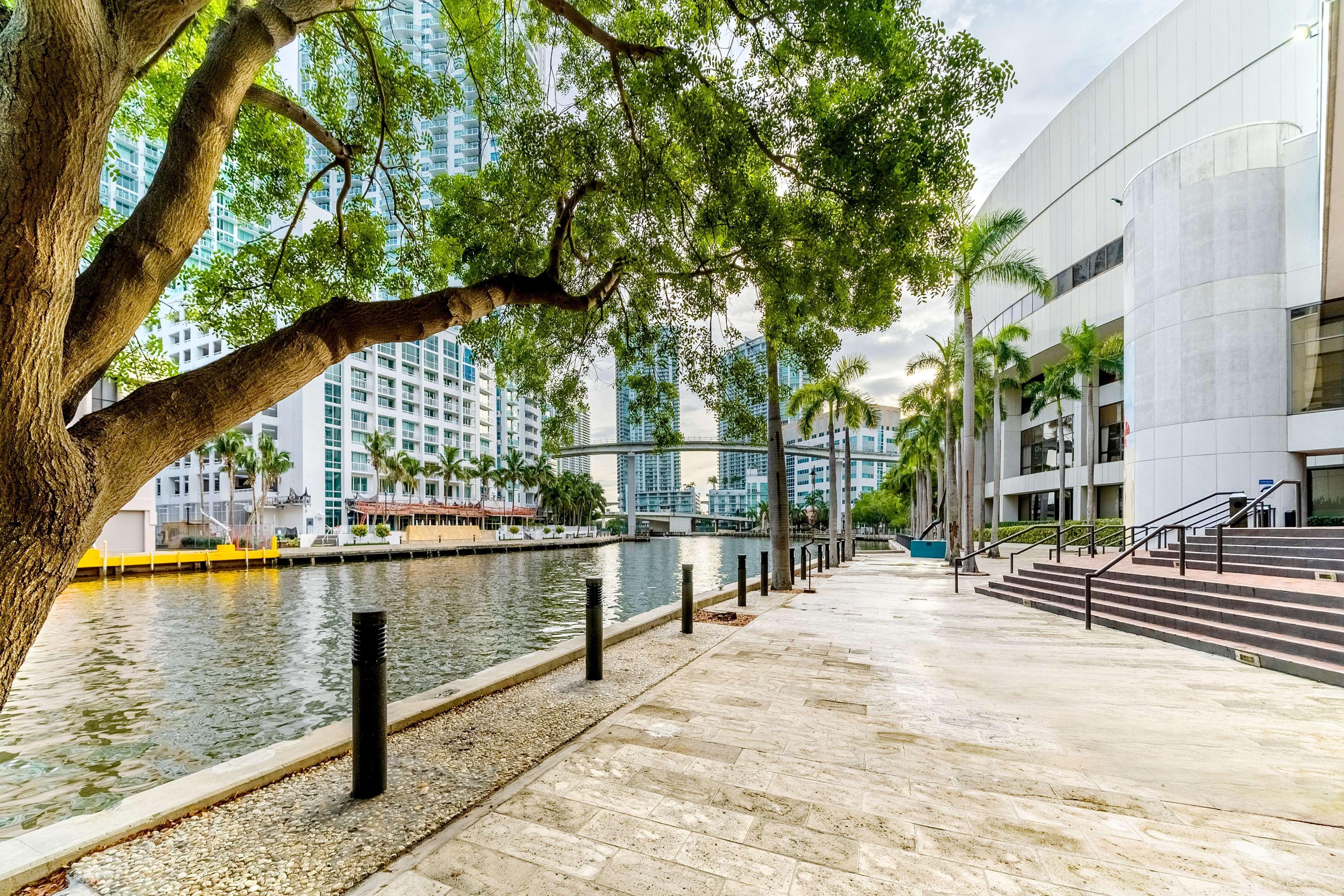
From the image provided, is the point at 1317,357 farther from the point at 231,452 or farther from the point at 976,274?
the point at 231,452

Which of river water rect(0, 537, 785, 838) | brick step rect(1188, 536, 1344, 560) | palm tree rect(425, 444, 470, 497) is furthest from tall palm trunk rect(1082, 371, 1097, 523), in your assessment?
palm tree rect(425, 444, 470, 497)

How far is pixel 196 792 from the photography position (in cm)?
400

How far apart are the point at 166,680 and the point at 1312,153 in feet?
120

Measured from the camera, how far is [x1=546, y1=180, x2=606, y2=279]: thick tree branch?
247 inches

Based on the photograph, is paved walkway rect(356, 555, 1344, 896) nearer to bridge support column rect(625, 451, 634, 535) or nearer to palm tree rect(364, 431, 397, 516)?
palm tree rect(364, 431, 397, 516)

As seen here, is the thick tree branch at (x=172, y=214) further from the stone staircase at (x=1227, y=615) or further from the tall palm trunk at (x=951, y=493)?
the tall palm trunk at (x=951, y=493)

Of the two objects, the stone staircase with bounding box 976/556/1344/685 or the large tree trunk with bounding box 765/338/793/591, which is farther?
the large tree trunk with bounding box 765/338/793/591

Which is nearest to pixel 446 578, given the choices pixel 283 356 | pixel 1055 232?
pixel 283 356

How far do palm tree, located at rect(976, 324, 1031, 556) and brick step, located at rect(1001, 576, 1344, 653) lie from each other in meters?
15.1

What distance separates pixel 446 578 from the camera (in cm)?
3155

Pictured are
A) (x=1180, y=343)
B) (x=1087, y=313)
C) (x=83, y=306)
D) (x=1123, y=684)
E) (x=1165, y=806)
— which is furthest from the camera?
(x=1087, y=313)

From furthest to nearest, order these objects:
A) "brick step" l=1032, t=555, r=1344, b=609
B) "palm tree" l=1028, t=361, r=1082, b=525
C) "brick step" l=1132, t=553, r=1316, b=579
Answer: "palm tree" l=1028, t=361, r=1082, b=525 → "brick step" l=1132, t=553, r=1316, b=579 → "brick step" l=1032, t=555, r=1344, b=609

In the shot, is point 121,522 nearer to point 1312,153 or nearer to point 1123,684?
point 1123,684

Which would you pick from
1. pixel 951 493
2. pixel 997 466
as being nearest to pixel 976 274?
pixel 951 493
